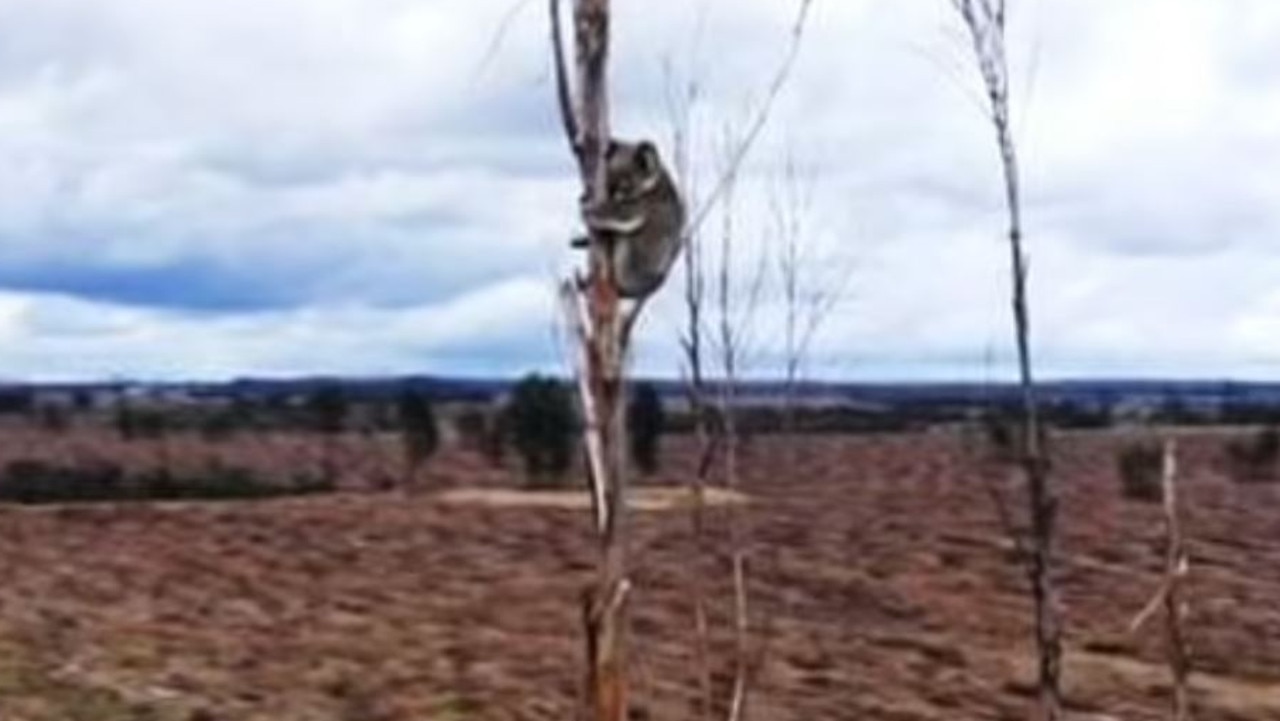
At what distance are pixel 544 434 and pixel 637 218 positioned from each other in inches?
1601

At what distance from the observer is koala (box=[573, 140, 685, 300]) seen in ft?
20.5

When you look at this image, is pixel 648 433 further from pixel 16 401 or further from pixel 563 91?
pixel 16 401

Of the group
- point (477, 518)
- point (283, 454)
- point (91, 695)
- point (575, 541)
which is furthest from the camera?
point (283, 454)

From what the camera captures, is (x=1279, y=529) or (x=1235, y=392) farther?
(x=1235, y=392)

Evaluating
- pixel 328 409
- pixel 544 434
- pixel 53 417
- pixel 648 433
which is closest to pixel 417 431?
pixel 544 434

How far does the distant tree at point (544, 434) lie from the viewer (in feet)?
151

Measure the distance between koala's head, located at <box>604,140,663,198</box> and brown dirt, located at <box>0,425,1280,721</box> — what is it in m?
7.86

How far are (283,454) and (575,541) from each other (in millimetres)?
31239

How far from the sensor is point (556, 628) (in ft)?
84.9

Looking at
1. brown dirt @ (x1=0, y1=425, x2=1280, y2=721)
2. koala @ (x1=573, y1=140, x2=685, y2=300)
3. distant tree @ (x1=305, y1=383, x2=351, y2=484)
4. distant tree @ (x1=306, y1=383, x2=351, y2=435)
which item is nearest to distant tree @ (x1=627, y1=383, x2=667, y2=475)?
brown dirt @ (x1=0, y1=425, x2=1280, y2=721)

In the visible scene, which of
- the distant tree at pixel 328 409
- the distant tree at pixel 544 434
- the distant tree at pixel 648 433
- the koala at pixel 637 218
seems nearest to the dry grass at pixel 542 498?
the distant tree at pixel 648 433

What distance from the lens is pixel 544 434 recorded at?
154 feet

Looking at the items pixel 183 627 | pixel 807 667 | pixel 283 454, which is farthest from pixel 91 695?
pixel 283 454

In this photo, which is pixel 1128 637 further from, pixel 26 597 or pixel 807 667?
pixel 26 597
